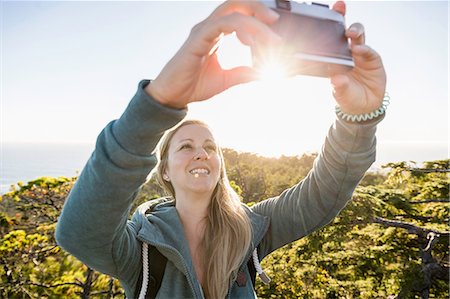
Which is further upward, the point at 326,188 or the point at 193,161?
the point at 193,161

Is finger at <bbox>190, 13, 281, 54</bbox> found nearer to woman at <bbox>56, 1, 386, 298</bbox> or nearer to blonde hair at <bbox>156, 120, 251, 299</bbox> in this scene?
woman at <bbox>56, 1, 386, 298</bbox>

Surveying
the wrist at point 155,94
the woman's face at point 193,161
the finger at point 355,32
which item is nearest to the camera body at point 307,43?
the finger at point 355,32

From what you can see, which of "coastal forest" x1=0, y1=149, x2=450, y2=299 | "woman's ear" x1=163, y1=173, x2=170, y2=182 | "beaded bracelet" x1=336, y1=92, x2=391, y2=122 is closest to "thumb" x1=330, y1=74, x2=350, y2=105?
"beaded bracelet" x1=336, y1=92, x2=391, y2=122

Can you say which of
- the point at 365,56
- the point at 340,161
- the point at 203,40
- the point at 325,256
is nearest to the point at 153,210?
the point at 340,161

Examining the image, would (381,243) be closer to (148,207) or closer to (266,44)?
(148,207)

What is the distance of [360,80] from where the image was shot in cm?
129

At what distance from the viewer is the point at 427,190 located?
6.81 metres

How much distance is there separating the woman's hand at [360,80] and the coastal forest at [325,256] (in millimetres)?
4092

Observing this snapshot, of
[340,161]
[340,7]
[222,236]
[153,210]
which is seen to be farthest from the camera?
[153,210]

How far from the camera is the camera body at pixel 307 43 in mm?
967

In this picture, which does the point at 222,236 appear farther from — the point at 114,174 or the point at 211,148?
the point at 114,174

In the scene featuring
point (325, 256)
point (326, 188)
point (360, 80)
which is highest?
point (360, 80)

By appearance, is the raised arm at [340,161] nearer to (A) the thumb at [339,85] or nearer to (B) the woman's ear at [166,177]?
(A) the thumb at [339,85]

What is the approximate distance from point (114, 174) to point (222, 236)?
3.04 ft
